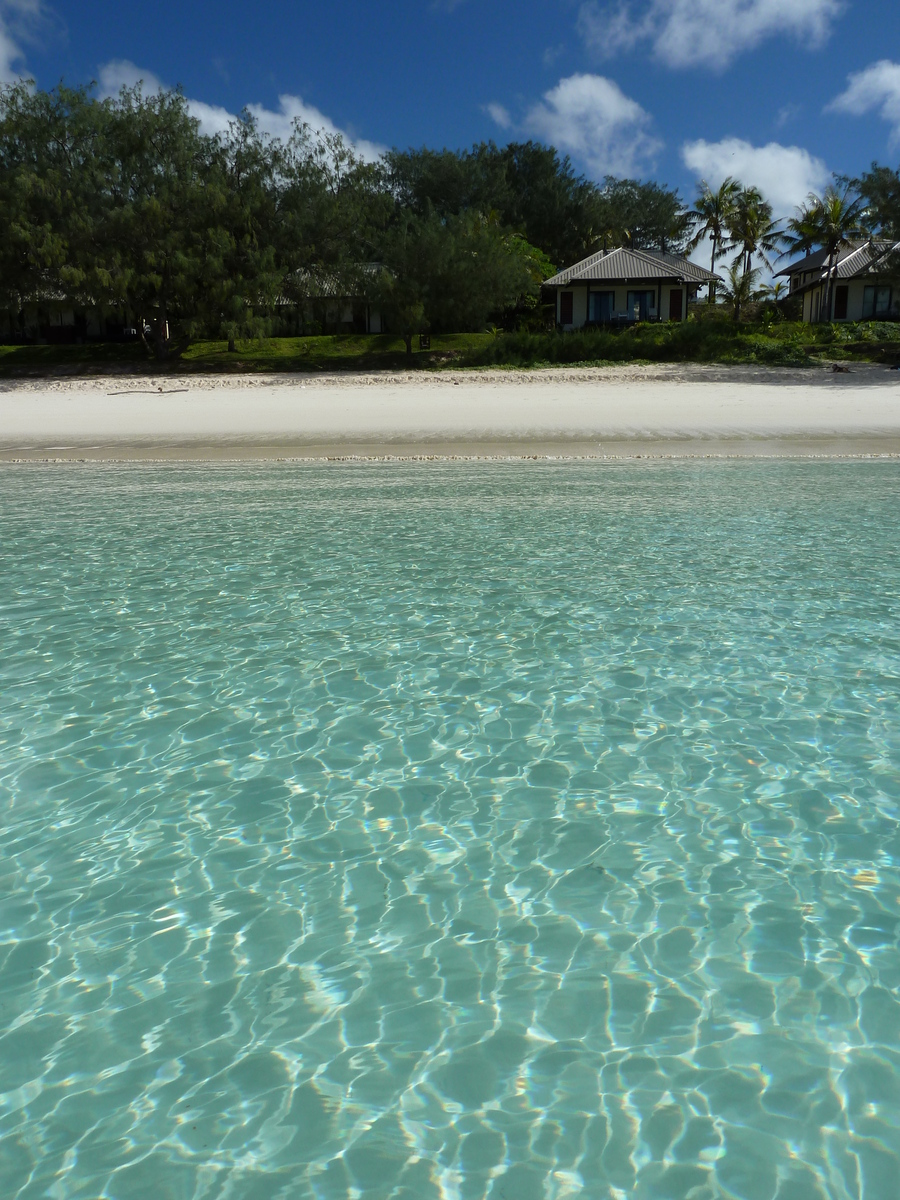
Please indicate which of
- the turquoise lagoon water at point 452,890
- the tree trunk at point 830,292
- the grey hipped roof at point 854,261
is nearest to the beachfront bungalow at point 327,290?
the grey hipped roof at point 854,261

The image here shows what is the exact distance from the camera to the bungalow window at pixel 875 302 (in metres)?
46.2

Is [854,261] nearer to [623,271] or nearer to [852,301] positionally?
[852,301]

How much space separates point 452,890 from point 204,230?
36288mm

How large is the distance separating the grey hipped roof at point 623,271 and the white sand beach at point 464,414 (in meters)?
17.3

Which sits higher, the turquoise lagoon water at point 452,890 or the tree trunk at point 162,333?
the tree trunk at point 162,333

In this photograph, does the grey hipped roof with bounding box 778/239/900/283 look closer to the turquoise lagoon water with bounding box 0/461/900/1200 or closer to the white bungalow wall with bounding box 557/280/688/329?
the white bungalow wall with bounding box 557/280/688/329

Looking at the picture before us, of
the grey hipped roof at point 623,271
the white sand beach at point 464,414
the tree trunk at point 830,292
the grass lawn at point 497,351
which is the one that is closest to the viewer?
the white sand beach at point 464,414

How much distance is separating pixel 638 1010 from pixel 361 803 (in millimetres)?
1608

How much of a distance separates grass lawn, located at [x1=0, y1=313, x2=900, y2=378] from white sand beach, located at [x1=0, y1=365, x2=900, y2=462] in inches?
94.2

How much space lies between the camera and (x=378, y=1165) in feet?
7.47

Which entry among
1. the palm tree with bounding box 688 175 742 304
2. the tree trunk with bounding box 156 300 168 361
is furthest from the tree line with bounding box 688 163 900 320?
the tree trunk with bounding box 156 300 168 361

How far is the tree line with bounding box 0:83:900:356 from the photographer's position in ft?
111

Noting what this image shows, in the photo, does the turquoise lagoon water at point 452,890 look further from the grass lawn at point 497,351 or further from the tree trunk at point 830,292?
the tree trunk at point 830,292

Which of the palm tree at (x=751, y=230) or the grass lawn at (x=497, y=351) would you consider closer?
the grass lawn at (x=497, y=351)
